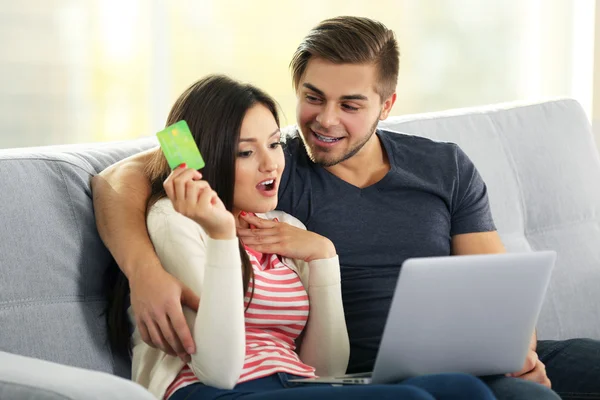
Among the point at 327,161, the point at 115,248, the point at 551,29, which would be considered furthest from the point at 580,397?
the point at 551,29

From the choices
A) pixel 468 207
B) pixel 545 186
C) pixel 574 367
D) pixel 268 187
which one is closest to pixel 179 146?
pixel 268 187

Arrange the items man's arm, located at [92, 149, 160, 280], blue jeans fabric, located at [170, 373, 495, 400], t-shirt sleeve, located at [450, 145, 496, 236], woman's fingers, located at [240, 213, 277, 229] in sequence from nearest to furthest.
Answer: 1. blue jeans fabric, located at [170, 373, 495, 400]
2. man's arm, located at [92, 149, 160, 280]
3. woman's fingers, located at [240, 213, 277, 229]
4. t-shirt sleeve, located at [450, 145, 496, 236]

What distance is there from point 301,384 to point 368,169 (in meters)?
0.67

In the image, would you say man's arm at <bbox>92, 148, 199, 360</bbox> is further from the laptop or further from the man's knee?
the man's knee

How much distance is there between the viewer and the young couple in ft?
5.33

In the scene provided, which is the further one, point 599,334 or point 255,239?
point 599,334

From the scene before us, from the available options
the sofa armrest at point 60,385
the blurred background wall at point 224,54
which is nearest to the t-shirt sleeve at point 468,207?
the sofa armrest at point 60,385

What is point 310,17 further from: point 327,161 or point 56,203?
point 56,203

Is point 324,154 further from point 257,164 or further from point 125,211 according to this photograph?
point 125,211

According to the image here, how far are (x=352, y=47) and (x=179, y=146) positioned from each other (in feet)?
2.40

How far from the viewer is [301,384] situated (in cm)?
177

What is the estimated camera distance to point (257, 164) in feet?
6.05

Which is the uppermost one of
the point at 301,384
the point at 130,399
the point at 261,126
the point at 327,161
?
the point at 261,126

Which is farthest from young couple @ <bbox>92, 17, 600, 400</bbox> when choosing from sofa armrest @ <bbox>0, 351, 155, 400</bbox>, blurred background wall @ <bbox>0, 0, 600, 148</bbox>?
blurred background wall @ <bbox>0, 0, 600, 148</bbox>
